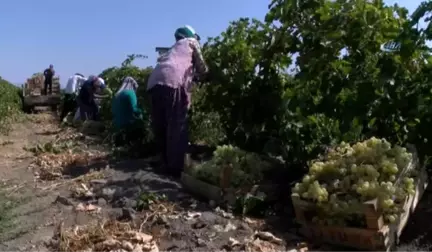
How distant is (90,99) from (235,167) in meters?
7.99

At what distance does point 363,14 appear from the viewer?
4656mm

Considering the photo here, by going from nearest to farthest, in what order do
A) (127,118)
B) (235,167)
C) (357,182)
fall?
(357,182) < (235,167) < (127,118)

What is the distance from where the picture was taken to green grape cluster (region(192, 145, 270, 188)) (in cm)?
470

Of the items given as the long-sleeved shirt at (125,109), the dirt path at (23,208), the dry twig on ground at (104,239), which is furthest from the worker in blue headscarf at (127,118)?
the dry twig on ground at (104,239)

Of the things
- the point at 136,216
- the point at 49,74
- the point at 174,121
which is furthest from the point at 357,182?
the point at 49,74

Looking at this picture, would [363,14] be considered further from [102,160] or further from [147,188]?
[102,160]

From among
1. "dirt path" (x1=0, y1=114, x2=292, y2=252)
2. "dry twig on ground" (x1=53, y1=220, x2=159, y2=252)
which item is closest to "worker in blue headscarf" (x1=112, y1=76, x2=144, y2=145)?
"dirt path" (x1=0, y1=114, x2=292, y2=252)

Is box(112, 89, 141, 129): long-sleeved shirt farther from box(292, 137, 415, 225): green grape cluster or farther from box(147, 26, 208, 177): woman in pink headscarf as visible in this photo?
box(292, 137, 415, 225): green grape cluster

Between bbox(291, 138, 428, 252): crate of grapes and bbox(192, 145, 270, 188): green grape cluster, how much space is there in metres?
0.68

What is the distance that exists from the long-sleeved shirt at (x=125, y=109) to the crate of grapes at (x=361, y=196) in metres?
4.18

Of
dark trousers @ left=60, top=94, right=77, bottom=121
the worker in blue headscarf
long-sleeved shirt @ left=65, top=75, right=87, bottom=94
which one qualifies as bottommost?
the worker in blue headscarf

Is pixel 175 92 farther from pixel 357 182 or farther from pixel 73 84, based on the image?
pixel 73 84

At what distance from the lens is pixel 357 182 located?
396 centimetres

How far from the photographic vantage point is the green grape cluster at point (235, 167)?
15.4ft
